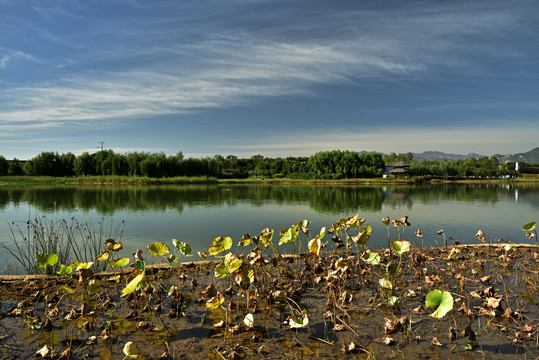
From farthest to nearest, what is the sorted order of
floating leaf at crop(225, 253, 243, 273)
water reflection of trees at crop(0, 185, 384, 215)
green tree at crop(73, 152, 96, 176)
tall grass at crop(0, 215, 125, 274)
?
green tree at crop(73, 152, 96, 176)
water reflection of trees at crop(0, 185, 384, 215)
tall grass at crop(0, 215, 125, 274)
floating leaf at crop(225, 253, 243, 273)

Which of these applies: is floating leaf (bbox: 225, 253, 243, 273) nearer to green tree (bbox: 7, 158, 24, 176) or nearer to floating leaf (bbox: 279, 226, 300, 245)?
floating leaf (bbox: 279, 226, 300, 245)

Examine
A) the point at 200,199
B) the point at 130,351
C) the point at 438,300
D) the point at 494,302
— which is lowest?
the point at 200,199

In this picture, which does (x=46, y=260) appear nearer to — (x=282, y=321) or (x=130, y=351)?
(x=130, y=351)

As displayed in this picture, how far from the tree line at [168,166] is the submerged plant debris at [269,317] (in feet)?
208

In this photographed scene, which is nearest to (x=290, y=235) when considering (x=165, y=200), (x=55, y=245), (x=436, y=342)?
(x=436, y=342)

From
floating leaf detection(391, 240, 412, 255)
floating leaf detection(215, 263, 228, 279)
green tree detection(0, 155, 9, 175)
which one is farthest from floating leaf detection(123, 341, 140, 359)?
green tree detection(0, 155, 9, 175)

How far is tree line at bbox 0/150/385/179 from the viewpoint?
216 feet

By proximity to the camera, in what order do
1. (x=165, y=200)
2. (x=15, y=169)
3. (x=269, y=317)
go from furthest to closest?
(x=15, y=169)
(x=165, y=200)
(x=269, y=317)

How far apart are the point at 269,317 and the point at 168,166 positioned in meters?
66.0

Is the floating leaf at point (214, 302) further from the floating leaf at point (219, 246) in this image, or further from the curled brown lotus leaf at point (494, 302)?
the curled brown lotus leaf at point (494, 302)

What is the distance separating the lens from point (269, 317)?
15.8 feet

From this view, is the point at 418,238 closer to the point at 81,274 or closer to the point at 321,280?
the point at 321,280

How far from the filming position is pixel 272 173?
93438mm

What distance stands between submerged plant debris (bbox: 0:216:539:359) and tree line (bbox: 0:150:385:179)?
63262mm
